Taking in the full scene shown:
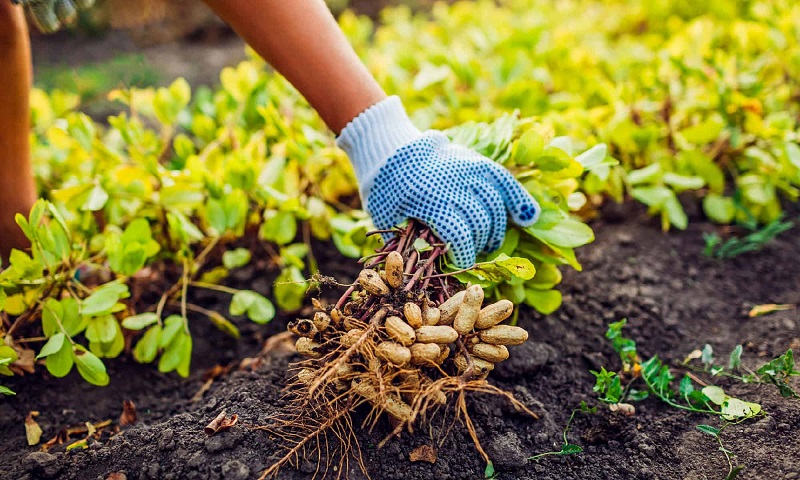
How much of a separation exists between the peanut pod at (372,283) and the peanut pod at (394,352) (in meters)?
0.09

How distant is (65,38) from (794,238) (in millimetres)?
4386

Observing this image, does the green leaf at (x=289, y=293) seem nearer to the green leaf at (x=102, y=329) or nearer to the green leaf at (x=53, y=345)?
the green leaf at (x=102, y=329)

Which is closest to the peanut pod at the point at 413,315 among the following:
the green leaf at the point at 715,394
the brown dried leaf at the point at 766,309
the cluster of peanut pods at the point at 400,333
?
the cluster of peanut pods at the point at 400,333

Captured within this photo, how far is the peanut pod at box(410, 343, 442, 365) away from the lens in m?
0.97

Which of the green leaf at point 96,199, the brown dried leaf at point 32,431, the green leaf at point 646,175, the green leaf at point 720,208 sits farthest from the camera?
the green leaf at point 720,208

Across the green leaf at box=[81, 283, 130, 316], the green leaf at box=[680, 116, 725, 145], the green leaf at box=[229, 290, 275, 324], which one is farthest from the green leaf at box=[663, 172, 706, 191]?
the green leaf at box=[81, 283, 130, 316]

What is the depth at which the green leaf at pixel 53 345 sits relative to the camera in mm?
1234

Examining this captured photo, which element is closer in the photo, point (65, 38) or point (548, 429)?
point (548, 429)

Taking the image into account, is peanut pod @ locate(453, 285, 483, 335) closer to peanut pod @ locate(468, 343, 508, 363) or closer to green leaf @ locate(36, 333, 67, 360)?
peanut pod @ locate(468, 343, 508, 363)

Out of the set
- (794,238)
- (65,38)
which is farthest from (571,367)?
(65,38)

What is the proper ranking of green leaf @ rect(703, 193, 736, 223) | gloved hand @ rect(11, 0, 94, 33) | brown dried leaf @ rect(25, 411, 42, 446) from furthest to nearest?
green leaf @ rect(703, 193, 736, 223) < gloved hand @ rect(11, 0, 94, 33) < brown dried leaf @ rect(25, 411, 42, 446)

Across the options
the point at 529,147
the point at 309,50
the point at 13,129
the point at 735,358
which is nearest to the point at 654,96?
the point at 529,147

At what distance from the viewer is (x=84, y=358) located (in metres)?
1.27

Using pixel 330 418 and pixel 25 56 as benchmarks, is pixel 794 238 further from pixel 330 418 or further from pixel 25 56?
pixel 25 56
